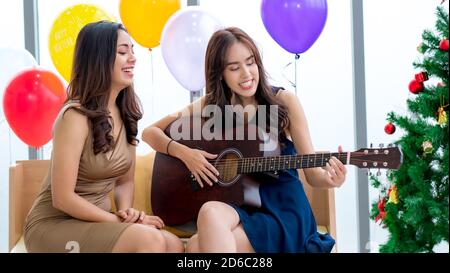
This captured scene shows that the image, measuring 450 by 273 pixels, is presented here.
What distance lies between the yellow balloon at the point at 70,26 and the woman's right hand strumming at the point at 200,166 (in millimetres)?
1022

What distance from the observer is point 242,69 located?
2537mm

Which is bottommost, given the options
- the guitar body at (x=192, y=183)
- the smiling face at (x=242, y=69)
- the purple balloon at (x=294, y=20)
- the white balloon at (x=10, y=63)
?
the guitar body at (x=192, y=183)

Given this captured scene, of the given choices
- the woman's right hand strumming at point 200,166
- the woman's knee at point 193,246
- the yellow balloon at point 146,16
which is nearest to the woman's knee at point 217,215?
the woman's knee at point 193,246

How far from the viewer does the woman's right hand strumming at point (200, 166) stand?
2527mm

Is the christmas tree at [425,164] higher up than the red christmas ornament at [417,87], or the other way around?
the red christmas ornament at [417,87]

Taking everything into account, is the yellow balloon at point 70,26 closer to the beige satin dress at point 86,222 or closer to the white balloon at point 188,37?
the white balloon at point 188,37

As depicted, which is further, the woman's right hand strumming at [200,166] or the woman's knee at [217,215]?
the woman's right hand strumming at [200,166]

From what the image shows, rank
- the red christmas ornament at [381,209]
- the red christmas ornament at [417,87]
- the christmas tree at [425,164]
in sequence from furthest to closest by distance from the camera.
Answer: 1. the red christmas ornament at [381,209]
2. the red christmas ornament at [417,87]
3. the christmas tree at [425,164]

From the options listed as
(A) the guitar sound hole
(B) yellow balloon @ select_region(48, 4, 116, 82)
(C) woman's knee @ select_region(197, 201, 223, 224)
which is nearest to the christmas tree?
(A) the guitar sound hole

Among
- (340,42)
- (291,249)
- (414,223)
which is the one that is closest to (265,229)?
(291,249)

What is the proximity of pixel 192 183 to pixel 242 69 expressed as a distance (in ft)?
1.62

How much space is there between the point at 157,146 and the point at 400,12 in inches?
82.4

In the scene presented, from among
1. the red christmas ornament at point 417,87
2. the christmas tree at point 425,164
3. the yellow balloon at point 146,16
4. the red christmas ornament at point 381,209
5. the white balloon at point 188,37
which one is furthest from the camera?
the yellow balloon at point 146,16
